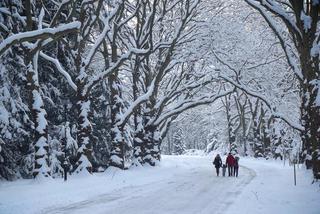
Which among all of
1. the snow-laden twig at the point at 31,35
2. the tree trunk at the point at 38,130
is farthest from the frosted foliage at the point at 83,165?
the snow-laden twig at the point at 31,35

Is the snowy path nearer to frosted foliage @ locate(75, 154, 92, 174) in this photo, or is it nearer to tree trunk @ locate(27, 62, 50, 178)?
frosted foliage @ locate(75, 154, 92, 174)

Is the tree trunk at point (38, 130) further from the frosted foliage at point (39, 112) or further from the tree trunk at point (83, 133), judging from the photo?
the tree trunk at point (83, 133)

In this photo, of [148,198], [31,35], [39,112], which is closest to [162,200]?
[148,198]

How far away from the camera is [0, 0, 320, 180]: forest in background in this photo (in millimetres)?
17094

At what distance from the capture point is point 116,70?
2338 centimetres

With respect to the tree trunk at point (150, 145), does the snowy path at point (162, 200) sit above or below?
below

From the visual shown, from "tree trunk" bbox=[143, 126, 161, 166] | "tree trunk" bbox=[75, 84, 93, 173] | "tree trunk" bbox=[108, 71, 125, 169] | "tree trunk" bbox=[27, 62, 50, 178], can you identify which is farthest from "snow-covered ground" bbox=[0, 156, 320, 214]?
"tree trunk" bbox=[143, 126, 161, 166]

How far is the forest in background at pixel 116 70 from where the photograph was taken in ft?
56.1

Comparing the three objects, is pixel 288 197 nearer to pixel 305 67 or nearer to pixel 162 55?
pixel 305 67

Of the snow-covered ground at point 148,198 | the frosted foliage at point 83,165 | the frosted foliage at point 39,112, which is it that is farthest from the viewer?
the frosted foliage at point 83,165

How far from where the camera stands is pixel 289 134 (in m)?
44.0

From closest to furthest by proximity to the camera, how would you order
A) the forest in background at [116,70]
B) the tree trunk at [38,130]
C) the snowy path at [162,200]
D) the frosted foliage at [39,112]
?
the snowy path at [162,200]
the forest in background at [116,70]
the tree trunk at [38,130]
the frosted foliage at [39,112]

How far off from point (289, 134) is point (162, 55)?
20.0 m

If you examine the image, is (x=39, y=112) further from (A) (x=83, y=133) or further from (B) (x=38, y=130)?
(A) (x=83, y=133)
